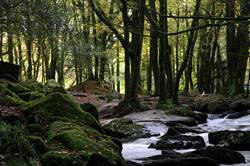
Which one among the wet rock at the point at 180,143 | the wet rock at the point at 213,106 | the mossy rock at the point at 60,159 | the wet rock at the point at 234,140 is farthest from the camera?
the wet rock at the point at 213,106

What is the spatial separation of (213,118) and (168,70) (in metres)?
3.79

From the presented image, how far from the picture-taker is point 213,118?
2003 cm

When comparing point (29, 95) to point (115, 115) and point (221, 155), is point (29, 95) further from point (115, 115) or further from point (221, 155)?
point (115, 115)

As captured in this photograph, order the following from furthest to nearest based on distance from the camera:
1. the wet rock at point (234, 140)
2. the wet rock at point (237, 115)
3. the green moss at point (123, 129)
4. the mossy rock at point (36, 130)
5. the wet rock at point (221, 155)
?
the wet rock at point (237, 115)
the green moss at point (123, 129)
the wet rock at point (234, 140)
the wet rock at point (221, 155)
the mossy rock at point (36, 130)

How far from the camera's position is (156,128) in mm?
15820

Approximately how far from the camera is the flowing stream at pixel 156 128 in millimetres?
11289

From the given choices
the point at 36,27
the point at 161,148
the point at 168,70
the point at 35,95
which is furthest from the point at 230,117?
the point at 35,95

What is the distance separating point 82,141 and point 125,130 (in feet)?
23.4

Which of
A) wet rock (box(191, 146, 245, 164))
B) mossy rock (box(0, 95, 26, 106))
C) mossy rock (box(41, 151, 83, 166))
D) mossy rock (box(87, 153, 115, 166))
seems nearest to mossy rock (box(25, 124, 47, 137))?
mossy rock (box(41, 151, 83, 166))

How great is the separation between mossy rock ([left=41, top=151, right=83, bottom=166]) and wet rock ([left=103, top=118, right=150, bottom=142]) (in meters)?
7.03

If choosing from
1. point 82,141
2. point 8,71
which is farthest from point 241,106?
point 82,141

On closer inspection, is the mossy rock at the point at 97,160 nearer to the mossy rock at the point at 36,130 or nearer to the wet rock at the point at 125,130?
the mossy rock at the point at 36,130

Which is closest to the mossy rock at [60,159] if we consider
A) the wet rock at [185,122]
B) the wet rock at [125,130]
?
the wet rock at [125,130]

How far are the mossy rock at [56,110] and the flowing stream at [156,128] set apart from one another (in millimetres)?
1768
